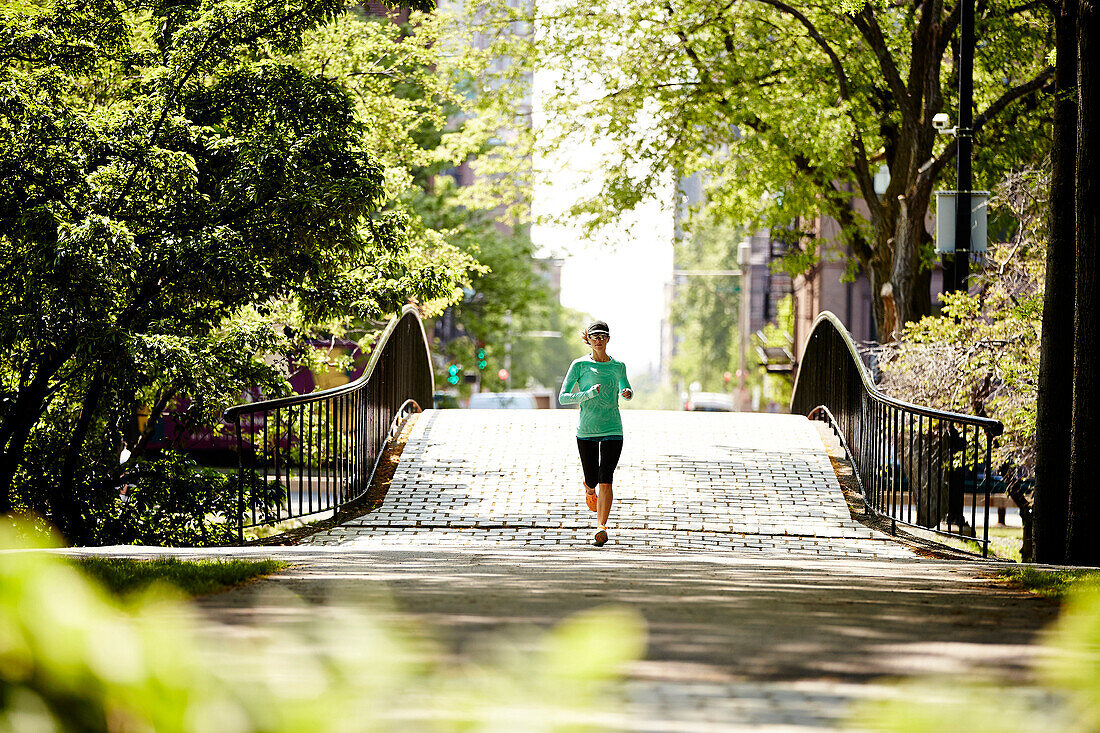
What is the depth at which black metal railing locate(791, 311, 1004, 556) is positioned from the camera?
1009cm

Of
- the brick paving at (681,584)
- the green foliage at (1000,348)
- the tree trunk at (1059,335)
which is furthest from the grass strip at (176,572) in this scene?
the green foliage at (1000,348)

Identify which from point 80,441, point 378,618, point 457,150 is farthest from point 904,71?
point 378,618

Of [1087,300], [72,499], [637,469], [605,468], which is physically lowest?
[72,499]

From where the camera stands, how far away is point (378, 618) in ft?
3.82

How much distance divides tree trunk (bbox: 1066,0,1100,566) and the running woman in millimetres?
3246

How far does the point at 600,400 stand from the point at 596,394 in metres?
0.09

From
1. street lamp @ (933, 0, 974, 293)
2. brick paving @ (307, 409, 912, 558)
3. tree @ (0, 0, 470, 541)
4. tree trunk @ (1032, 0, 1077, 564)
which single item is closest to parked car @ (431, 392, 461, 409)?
brick paving @ (307, 409, 912, 558)

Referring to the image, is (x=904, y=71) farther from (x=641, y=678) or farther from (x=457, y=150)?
(x=641, y=678)

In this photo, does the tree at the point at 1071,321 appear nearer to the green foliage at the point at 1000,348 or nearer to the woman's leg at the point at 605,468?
the woman's leg at the point at 605,468

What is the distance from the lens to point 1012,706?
1.23 metres

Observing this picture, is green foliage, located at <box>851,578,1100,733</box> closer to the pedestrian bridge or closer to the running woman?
the pedestrian bridge

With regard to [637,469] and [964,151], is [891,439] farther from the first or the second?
[964,151]

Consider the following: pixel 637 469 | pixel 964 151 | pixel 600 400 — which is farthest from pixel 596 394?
pixel 964 151

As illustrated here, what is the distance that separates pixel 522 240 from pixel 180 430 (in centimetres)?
2326
